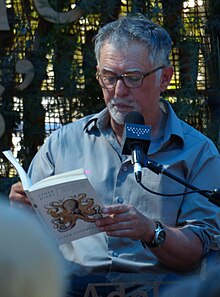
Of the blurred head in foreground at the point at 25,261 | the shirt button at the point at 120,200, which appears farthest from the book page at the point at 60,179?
the blurred head in foreground at the point at 25,261

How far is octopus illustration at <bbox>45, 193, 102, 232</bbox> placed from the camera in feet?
8.92

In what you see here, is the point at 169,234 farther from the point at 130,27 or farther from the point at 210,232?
the point at 130,27

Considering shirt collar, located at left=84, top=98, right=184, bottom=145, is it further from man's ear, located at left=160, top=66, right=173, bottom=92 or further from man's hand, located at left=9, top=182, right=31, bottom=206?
man's hand, located at left=9, top=182, right=31, bottom=206

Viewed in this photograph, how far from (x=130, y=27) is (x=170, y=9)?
67.8 inches

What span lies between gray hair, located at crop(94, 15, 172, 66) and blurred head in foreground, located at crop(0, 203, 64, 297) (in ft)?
7.19

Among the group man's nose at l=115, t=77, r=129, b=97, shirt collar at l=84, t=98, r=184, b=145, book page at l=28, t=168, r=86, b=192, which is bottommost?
book page at l=28, t=168, r=86, b=192

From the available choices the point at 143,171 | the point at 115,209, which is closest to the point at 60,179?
the point at 115,209

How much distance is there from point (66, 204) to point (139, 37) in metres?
0.94

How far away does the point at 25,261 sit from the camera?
3.73 feet

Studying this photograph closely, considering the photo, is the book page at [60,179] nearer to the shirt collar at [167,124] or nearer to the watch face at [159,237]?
the watch face at [159,237]

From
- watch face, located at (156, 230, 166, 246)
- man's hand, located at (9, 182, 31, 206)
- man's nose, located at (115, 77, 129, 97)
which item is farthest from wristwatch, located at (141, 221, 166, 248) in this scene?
man's nose, located at (115, 77, 129, 97)

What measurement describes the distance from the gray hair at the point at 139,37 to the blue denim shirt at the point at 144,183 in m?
0.27

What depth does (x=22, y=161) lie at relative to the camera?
16.5 ft

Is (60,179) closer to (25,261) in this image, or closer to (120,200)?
(120,200)
